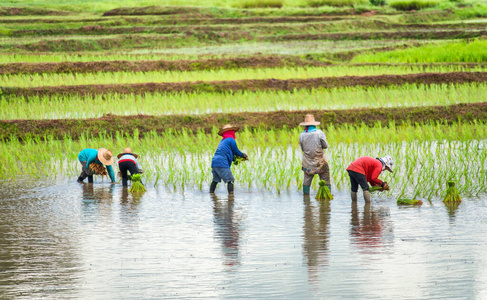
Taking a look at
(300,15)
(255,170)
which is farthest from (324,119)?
(300,15)

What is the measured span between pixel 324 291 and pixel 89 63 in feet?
38.0

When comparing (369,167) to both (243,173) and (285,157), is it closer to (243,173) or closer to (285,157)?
(243,173)

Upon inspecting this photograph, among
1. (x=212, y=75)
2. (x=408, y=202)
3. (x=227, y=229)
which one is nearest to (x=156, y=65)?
(x=212, y=75)

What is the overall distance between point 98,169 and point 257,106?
453cm

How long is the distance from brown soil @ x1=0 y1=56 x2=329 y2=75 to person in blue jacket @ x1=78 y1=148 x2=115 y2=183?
7295mm

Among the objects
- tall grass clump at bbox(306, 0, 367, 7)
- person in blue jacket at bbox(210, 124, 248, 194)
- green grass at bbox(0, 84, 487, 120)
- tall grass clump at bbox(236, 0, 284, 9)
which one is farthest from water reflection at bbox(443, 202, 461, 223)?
tall grass clump at bbox(306, 0, 367, 7)

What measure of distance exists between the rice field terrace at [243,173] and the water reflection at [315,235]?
0.02 meters

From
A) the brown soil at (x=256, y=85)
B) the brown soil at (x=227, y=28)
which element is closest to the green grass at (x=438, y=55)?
the brown soil at (x=256, y=85)

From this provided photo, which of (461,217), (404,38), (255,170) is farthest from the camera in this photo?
(404,38)

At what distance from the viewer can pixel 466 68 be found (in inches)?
544

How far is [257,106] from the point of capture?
11.0 m

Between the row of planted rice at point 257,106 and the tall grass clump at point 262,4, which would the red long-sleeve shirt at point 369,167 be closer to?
the row of planted rice at point 257,106

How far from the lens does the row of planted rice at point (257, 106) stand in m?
7.30

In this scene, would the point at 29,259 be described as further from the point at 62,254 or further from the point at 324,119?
the point at 324,119
